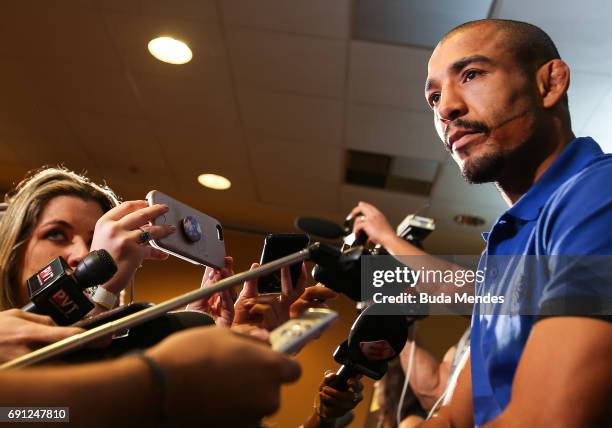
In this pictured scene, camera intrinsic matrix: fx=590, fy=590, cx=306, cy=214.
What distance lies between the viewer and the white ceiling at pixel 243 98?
2.61 metres

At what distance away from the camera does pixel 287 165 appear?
154 inches

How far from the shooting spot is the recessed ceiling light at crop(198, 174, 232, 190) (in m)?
4.20

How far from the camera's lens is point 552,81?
1.12 meters

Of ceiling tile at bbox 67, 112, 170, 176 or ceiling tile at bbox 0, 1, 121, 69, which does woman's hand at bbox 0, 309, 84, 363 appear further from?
ceiling tile at bbox 67, 112, 170, 176

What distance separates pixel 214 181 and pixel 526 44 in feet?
10.9

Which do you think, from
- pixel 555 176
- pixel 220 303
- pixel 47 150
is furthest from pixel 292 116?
pixel 555 176

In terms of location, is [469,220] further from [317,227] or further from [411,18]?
[317,227]

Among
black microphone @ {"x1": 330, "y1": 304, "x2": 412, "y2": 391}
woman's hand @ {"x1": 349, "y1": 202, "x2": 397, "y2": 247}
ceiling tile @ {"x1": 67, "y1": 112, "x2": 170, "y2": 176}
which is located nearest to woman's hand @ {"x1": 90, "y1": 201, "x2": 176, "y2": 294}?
black microphone @ {"x1": 330, "y1": 304, "x2": 412, "y2": 391}

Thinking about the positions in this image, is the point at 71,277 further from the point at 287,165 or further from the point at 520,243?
the point at 287,165

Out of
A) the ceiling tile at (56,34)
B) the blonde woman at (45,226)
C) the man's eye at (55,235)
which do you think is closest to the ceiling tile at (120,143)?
the ceiling tile at (56,34)

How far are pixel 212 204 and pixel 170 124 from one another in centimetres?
125

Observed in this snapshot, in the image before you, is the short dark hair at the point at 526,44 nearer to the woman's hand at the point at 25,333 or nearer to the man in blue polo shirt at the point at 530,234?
the man in blue polo shirt at the point at 530,234

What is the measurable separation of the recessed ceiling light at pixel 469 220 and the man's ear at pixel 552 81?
10.3ft

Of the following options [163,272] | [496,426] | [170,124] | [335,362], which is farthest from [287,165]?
[496,426]
